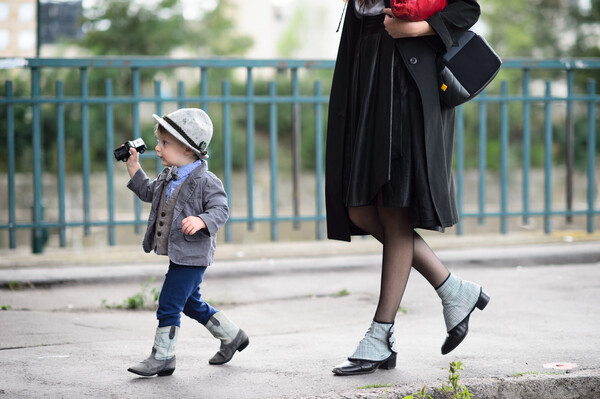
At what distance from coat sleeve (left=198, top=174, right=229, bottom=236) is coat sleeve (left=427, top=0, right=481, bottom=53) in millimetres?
1019

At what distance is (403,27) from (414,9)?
0.08m

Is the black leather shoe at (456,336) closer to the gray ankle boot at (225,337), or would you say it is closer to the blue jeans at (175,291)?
the gray ankle boot at (225,337)

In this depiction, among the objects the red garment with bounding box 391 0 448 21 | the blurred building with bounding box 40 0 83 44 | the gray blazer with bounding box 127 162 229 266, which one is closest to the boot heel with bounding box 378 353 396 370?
the gray blazer with bounding box 127 162 229 266

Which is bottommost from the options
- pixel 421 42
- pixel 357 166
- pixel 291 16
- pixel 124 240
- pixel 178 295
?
pixel 124 240

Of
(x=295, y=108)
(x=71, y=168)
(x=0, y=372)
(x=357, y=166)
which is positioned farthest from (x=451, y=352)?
(x=71, y=168)

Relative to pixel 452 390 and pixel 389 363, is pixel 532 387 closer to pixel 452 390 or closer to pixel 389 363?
pixel 452 390

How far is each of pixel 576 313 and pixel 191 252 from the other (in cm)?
230

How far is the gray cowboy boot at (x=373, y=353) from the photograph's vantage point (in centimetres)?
306

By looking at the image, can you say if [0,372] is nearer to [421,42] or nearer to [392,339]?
[392,339]

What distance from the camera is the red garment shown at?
2.94 metres

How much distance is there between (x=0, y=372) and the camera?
306 centimetres

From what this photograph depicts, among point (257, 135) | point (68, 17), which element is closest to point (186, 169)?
point (68, 17)

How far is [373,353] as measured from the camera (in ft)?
10.1

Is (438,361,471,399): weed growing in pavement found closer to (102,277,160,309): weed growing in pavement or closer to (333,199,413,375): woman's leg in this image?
(333,199,413,375): woman's leg
